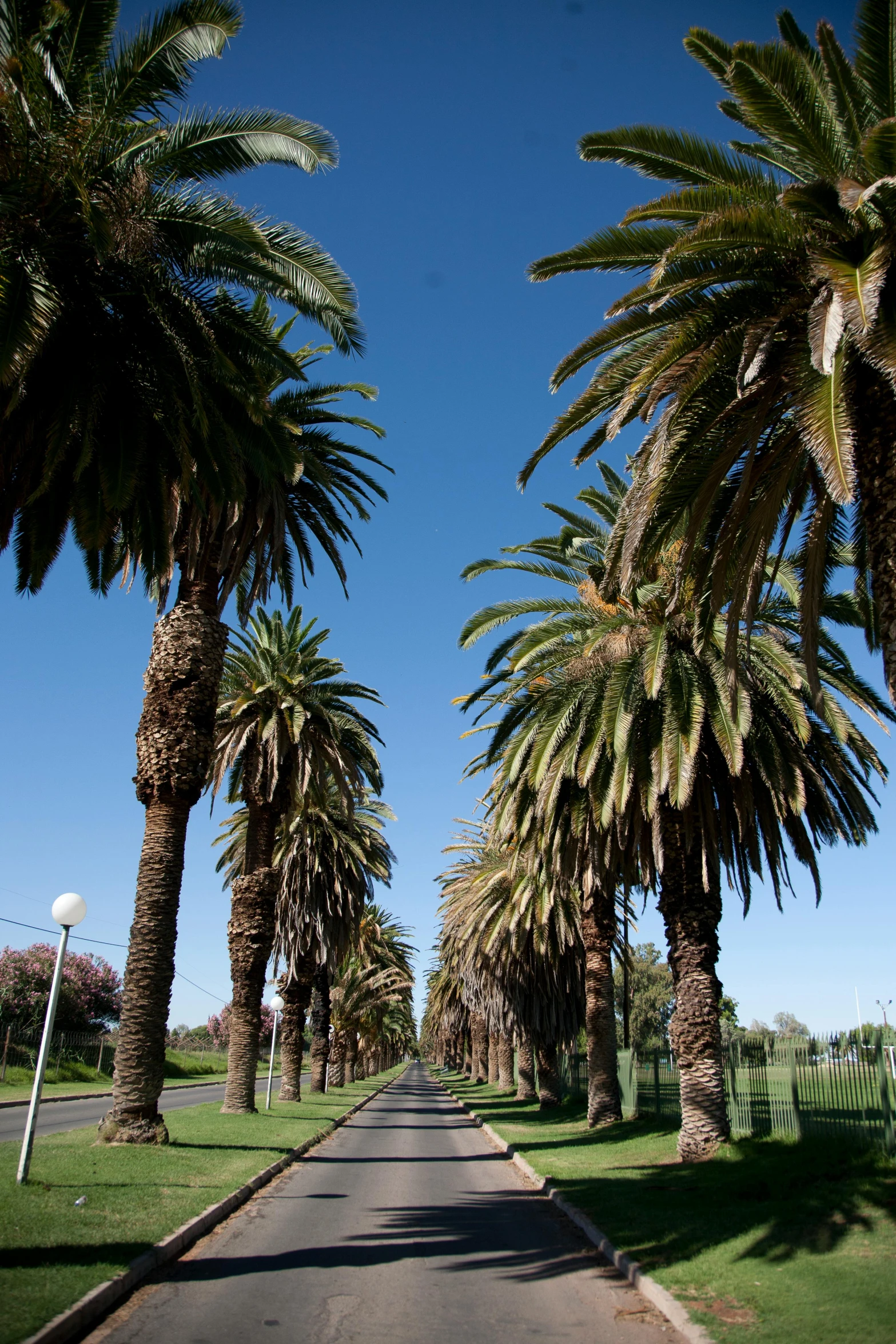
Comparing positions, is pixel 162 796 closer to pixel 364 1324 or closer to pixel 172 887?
pixel 172 887

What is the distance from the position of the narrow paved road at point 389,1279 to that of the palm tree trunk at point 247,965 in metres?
9.36

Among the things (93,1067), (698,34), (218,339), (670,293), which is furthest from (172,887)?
(93,1067)

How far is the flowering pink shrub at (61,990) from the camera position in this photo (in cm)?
4875

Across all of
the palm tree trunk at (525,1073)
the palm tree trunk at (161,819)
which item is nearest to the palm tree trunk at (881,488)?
the palm tree trunk at (161,819)

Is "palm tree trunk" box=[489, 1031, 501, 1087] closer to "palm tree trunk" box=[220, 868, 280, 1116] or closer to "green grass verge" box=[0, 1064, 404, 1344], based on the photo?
"palm tree trunk" box=[220, 868, 280, 1116]

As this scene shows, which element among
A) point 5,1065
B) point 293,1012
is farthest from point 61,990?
point 293,1012

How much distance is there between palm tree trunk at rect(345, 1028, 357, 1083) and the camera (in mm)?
57172

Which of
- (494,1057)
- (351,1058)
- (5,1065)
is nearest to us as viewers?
(5,1065)

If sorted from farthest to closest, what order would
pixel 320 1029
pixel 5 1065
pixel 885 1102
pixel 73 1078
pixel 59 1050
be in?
pixel 59 1050 < pixel 73 1078 < pixel 320 1029 < pixel 5 1065 < pixel 885 1102

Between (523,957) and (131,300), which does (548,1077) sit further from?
(131,300)

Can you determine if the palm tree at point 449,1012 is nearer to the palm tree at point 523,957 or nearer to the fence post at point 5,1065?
the palm tree at point 523,957

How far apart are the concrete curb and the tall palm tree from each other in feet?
11.7

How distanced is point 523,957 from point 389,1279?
2443 cm

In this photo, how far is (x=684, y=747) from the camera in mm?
14102
